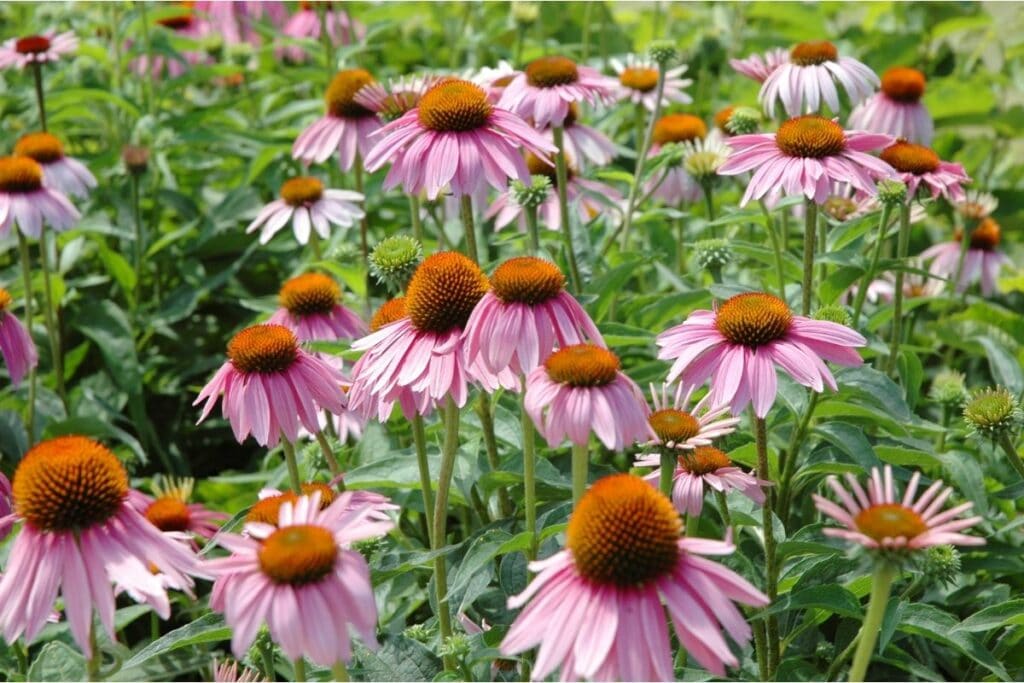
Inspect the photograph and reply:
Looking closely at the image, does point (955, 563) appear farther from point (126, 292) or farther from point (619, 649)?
point (126, 292)

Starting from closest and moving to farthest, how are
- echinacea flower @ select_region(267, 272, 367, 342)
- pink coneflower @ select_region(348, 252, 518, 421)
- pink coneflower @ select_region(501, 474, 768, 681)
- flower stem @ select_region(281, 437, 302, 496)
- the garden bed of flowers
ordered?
pink coneflower @ select_region(501, 474, 768, 681), the garden bed of flowers, pink coneflower @ select_region(348, 252, 518, 421), flower stem @ select_region(281, 437, 302, 496), echinacea flower @ select_region(267, 272, 367, 342)

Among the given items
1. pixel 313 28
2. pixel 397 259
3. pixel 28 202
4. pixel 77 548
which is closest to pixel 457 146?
pixel 397 259

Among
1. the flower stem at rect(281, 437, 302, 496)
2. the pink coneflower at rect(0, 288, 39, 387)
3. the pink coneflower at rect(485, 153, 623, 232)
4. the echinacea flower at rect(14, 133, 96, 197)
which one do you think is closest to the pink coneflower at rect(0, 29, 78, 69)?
the echinacea flower at rect(14, 133, 96, 197)

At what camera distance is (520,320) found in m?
1.28

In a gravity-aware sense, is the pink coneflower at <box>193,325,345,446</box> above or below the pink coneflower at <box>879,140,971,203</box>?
below

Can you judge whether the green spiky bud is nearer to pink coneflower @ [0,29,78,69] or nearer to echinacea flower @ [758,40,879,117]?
echinacea flower @ [758,40,879,117]

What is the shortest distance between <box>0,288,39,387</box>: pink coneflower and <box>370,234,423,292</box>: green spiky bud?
25.6 inches

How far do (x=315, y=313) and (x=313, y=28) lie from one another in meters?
1.80

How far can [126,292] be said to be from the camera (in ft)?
9.43

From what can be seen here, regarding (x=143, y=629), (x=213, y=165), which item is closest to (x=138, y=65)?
(x=213, y=165)

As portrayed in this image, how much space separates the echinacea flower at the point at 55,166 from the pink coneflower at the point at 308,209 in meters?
0.43

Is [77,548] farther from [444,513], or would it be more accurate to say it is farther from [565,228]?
[565,228]

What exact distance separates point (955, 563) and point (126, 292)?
2035 millimetres

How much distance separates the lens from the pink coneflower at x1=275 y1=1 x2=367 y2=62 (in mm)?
3415
